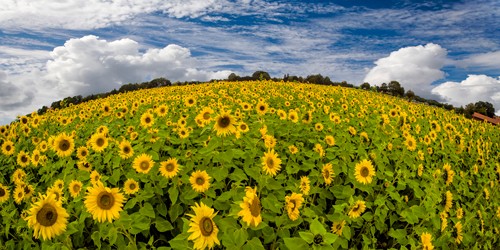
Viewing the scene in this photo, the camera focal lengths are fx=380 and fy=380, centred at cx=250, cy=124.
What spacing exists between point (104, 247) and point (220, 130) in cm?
193

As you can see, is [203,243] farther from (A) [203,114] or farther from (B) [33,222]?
(A) [203,114]

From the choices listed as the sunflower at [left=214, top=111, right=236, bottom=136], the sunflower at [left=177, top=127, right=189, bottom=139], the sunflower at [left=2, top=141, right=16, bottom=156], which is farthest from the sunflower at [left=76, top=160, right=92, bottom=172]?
the sunflower at [left=2, top=141, right=16, bottom=156]

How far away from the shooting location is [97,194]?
3.21 meters

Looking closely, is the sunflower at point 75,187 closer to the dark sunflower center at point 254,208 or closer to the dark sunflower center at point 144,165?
the dark sunflower center at point 144,165

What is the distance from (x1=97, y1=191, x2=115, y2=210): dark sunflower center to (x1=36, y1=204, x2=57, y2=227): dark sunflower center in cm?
34

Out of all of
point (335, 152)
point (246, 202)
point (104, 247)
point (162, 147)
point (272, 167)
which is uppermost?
point (246, 202)

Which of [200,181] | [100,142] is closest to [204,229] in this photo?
[200,181]

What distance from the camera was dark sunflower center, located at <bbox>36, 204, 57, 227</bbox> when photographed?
3.03 meters

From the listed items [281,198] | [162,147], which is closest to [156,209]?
[162,147]

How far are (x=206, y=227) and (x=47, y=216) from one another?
1.36m

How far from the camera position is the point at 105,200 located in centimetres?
321

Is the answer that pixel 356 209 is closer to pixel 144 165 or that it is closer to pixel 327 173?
pixel 327 173

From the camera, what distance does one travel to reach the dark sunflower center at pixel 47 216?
3.03 meters

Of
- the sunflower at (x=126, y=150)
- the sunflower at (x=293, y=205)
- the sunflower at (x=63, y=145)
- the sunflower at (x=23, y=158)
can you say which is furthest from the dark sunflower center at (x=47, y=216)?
the sunflower at (x=23, y=158)
